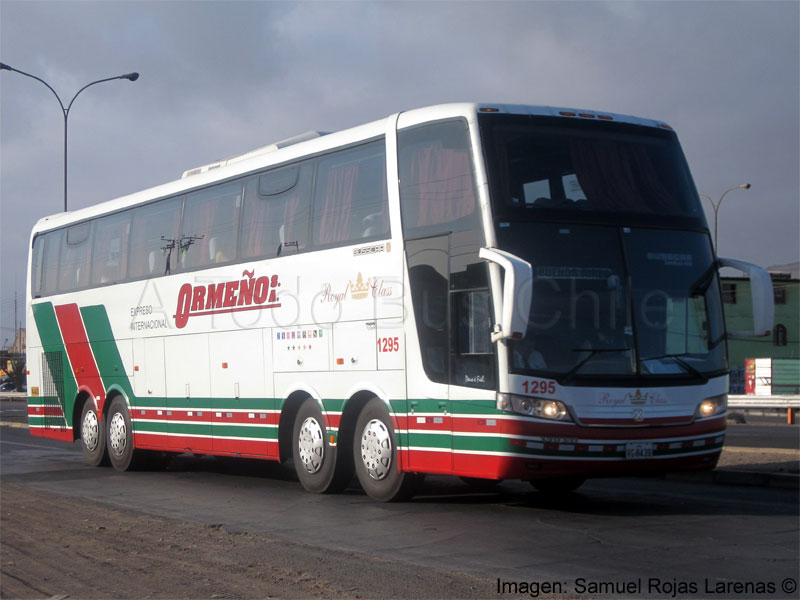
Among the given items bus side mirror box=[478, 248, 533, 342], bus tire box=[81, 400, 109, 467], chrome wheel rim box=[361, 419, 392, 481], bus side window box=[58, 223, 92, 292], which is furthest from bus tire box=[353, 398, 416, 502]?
bus side window box=[58, 223, 92, 292]

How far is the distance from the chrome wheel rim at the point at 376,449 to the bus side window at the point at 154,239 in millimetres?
5431

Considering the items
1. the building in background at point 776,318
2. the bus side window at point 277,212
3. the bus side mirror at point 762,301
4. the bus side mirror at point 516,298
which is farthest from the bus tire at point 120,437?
the building in background at point 776,318

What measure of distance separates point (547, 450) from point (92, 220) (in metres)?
11.5

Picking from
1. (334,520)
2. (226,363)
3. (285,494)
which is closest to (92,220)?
(226,363)

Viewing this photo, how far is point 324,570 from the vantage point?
752 cm

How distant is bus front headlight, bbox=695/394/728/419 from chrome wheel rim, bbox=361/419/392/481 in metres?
3.38

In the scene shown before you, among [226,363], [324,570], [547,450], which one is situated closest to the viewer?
[324,570]

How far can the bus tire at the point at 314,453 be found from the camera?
41.4 feet

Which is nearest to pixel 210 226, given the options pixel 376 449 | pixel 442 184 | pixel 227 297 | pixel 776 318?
pixel 227 297

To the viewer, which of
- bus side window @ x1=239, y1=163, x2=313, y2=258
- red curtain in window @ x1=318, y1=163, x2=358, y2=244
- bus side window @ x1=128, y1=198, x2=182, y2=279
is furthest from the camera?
bus side window @ x1=128, y1=198, x2=182, y2=279

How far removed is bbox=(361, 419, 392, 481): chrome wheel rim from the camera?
459 inches

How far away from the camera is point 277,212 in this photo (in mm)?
13609

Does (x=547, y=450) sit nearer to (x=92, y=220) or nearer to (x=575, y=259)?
(x=575, y=259)

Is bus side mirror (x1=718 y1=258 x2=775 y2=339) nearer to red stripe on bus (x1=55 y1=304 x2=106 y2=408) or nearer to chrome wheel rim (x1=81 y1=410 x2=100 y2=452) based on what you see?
red stripe on bus (x1=55 y1=304 x2=106 y2=408)
